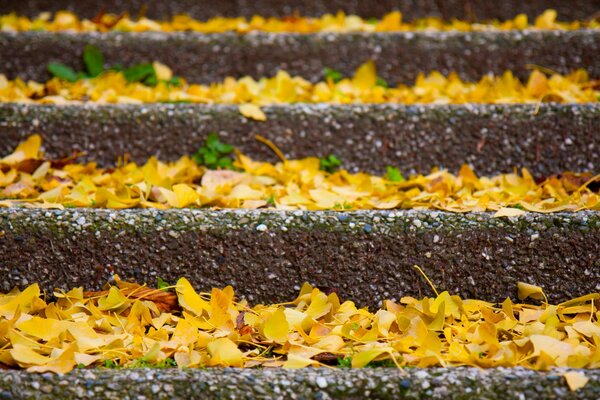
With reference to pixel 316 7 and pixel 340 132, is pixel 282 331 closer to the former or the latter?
pixel 340 132

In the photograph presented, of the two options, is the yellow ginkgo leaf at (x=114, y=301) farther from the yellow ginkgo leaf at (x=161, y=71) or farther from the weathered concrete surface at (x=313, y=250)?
the yellow ginkgo leaf at (x=161, y=71)

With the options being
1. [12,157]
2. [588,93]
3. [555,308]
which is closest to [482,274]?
[555,308]

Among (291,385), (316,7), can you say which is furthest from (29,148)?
(316,7)

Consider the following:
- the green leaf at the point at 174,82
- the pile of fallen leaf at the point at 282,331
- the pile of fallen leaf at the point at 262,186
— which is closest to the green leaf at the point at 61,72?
the green leaf at the point at 174,82

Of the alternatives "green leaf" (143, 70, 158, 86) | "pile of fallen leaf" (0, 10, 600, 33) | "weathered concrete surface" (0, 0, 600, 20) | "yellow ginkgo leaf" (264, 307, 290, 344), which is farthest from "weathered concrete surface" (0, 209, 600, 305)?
"weathered concrete surface" (0, 0, 600, 20)

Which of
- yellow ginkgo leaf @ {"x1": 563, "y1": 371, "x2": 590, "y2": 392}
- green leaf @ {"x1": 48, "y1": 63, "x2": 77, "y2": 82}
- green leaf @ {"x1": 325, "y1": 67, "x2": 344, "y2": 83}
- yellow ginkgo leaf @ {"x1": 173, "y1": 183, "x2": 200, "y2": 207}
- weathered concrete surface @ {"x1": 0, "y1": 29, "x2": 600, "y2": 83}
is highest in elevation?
weathered concrete surface @ {"x1": 0, "y1": 29, "x2": 600, "y2": 83}

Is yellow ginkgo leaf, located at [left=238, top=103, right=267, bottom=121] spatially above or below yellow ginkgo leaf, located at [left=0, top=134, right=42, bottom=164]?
above

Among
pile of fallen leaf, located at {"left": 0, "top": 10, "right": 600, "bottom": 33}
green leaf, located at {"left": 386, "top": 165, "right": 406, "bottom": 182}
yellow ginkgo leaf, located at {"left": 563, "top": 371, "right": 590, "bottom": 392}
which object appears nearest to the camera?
yellow ginkgo leaf, located at {"left": 563, "top": 371, "right": 590, "bottom": 392}

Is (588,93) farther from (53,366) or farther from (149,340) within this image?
(53,366)

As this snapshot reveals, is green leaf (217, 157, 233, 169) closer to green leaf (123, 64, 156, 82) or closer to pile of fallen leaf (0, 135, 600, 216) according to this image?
pile of fallen leaf (0, 135, 600, 216)
